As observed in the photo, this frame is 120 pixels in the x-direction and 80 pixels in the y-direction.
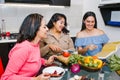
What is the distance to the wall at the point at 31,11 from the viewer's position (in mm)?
3047

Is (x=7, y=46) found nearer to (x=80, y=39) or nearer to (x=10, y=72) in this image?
(x=80, y=39)

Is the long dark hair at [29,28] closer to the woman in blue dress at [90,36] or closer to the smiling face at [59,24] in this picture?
the smiling face at [59,24]

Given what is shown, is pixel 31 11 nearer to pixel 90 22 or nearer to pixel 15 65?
pixel 90 22

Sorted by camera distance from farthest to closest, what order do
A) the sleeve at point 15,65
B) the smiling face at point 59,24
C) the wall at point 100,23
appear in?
1. the wall at point 100,23
2. the smiling face at point 59,24
3. the sleeve at point 15,65

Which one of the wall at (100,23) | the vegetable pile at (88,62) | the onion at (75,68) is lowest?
the onion at (75,68)

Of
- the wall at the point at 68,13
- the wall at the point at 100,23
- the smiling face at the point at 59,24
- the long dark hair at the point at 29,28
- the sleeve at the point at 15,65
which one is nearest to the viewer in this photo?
the sleeve at the point at 15,65

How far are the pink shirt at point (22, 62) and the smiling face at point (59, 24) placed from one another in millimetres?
783

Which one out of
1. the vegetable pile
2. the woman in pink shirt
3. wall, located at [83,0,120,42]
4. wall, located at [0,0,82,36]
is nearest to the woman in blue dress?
wall, located at [83,0,120,42]

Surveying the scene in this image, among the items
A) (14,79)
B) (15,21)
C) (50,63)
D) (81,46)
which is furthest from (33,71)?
(15,21)

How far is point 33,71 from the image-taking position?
54.4 inches

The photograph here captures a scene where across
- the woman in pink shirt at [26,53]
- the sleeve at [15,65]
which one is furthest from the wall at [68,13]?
the sleeve at [15,65]

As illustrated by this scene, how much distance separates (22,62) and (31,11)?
210cm

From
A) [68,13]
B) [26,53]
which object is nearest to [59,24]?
[26,53]

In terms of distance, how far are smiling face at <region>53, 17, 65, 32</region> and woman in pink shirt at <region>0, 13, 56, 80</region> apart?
717 millimetres
